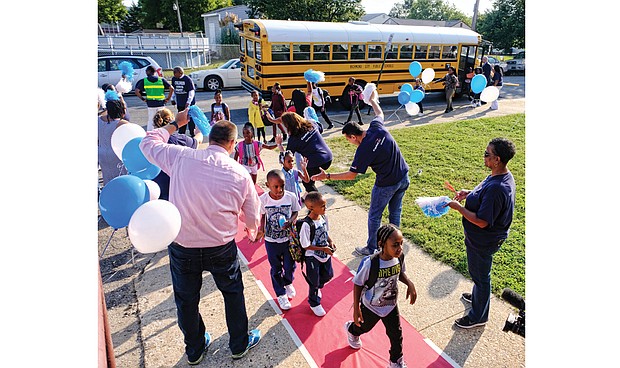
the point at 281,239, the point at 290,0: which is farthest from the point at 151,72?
the point at 290,0

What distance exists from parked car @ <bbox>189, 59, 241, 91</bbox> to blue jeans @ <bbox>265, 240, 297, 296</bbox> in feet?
50.8

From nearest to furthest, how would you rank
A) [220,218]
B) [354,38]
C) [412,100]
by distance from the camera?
[220,218] < [412,100] < [354,38]

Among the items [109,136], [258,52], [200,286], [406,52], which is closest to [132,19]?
[258,52]

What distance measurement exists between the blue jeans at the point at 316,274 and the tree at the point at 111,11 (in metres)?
45.3

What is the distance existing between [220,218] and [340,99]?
12.5m

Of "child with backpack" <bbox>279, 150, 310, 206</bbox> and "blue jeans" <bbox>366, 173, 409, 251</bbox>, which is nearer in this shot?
"blue jeans" <bbox>366, 173, 409, 251</bbox>

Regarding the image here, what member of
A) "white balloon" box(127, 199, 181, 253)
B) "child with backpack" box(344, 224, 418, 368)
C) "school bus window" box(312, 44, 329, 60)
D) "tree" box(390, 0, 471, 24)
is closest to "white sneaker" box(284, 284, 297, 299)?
"child with backpack" box(344, 224, 418, 368)

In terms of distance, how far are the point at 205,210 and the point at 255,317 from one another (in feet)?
5.43

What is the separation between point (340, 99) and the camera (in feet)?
48.9

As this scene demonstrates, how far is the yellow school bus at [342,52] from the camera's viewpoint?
516 inches

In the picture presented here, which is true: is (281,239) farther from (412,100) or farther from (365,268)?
(412,100)

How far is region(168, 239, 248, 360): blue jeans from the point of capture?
306 cm

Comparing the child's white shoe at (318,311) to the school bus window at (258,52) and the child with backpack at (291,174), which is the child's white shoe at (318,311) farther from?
the school bus window at (258,52)

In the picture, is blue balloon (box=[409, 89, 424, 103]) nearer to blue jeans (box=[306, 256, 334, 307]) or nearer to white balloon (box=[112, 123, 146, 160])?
blue jeans (box=[306, 256, 334, 307])
